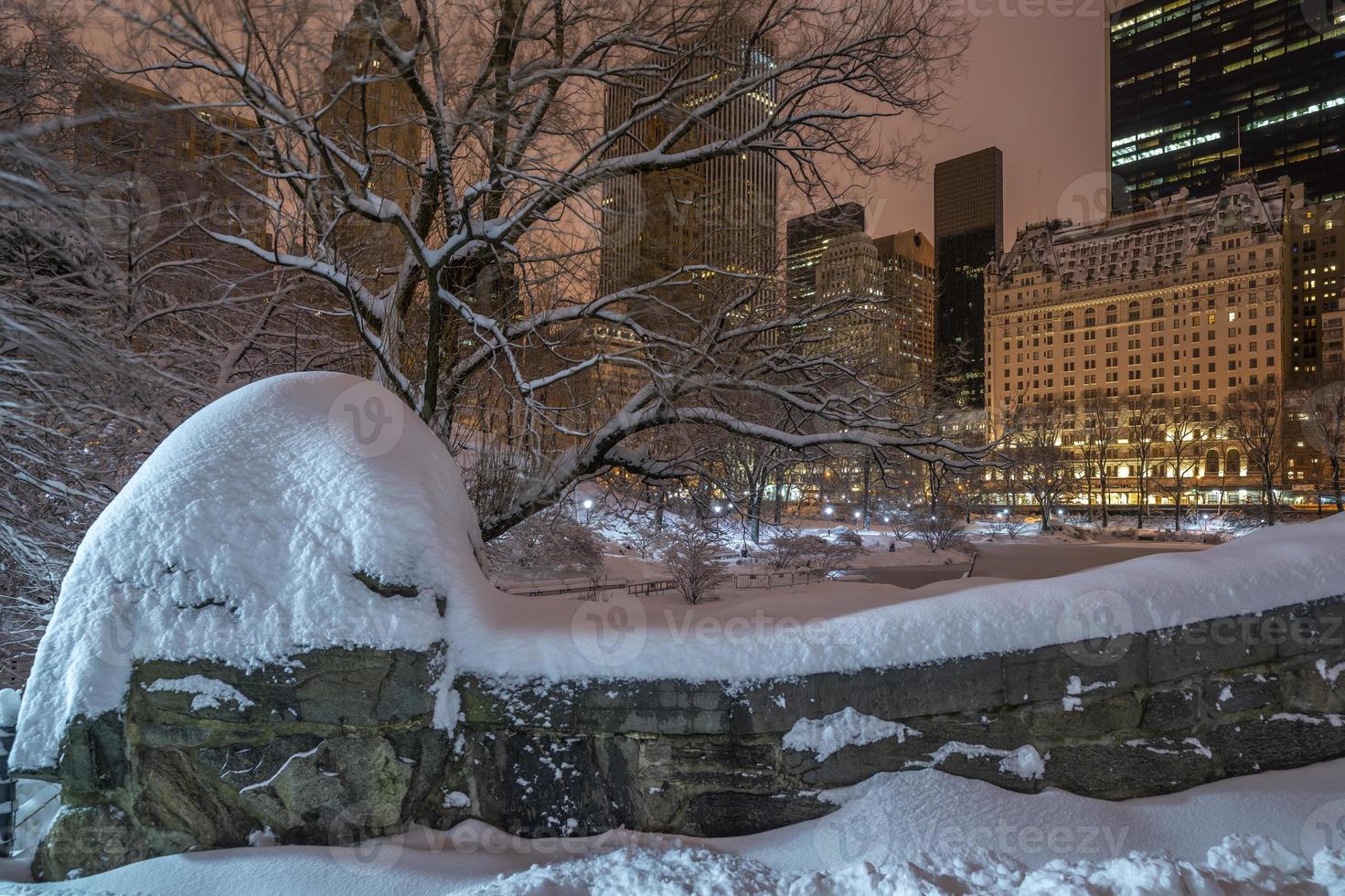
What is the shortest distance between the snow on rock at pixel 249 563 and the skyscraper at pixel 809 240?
5.31 meters

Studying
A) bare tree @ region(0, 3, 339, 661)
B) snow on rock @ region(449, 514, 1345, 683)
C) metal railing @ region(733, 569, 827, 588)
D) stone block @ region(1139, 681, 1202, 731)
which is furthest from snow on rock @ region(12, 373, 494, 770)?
metal railing @ region(733, 569, 827, 588)

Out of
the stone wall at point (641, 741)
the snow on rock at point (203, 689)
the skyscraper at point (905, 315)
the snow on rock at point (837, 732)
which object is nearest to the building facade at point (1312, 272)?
the skyscraper at point (905, 315)

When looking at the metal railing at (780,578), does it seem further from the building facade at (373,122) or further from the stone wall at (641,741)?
the stone wall at (641,741)

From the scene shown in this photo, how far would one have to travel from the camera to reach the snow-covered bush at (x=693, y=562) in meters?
21.6

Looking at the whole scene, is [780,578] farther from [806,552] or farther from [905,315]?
[905,315]

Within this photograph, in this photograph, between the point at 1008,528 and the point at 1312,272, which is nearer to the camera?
the point at 1008,528

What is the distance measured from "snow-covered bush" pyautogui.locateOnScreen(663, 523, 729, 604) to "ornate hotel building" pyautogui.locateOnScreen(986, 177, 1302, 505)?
8345 cm

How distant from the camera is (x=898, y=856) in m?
3.10

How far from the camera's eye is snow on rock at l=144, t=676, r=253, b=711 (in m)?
3.28

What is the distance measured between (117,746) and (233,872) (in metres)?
0.82

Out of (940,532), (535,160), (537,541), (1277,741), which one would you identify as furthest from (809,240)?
(940,532)

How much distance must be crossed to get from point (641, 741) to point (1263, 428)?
216 ft

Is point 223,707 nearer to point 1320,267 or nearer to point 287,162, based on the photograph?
point 287,162

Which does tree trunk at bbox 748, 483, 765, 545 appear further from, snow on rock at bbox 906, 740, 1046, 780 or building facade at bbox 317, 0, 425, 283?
building facade at bbox 317, 0, 425, 283
